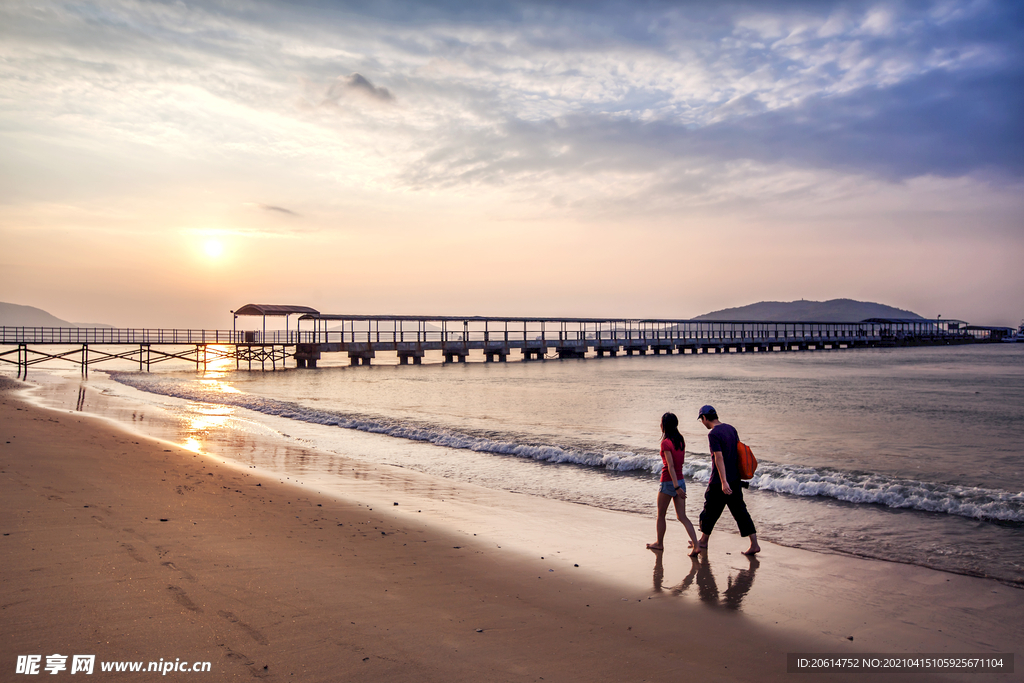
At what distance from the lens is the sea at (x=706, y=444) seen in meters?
8.04

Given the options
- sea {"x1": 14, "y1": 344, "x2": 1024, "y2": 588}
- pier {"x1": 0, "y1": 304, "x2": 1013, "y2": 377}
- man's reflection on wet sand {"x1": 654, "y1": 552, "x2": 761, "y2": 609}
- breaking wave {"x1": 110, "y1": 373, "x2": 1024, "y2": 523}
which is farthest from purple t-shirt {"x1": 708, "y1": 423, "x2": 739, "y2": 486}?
pier {"x1": 0, "y1": 304, "x2": 1013, "y2": 377}

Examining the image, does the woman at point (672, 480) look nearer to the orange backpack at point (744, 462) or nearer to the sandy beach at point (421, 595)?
the sandy beach at point (421, 595)

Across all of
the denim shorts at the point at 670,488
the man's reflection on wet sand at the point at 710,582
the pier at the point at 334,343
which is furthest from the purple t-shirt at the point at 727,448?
the pier at the point at 334,343

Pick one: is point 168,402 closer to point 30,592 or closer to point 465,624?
point 30,592

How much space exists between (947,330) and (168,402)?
6463 inches

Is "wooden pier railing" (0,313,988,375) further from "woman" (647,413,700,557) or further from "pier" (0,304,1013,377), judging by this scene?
"woman" (647,413,700,557)

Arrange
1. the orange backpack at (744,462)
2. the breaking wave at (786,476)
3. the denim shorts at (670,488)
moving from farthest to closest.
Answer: the breaking wave at (786,476) → the denim shorts at (670,488) → the orange backpack at (744,462)

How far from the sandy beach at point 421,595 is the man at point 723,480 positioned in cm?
36

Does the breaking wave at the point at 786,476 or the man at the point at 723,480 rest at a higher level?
the man at the point at 723,480

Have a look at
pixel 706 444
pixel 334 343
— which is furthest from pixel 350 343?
pixel 706 444

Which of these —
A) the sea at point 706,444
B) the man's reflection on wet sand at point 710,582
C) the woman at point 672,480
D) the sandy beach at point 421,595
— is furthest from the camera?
the sea at point 706,444

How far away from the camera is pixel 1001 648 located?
14.6 feet

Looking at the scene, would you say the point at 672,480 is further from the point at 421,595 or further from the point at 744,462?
the point at 421,595

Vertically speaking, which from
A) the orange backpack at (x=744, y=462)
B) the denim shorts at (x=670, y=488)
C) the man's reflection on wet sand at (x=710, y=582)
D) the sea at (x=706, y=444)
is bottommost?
the sea at (x=706, y=444)
